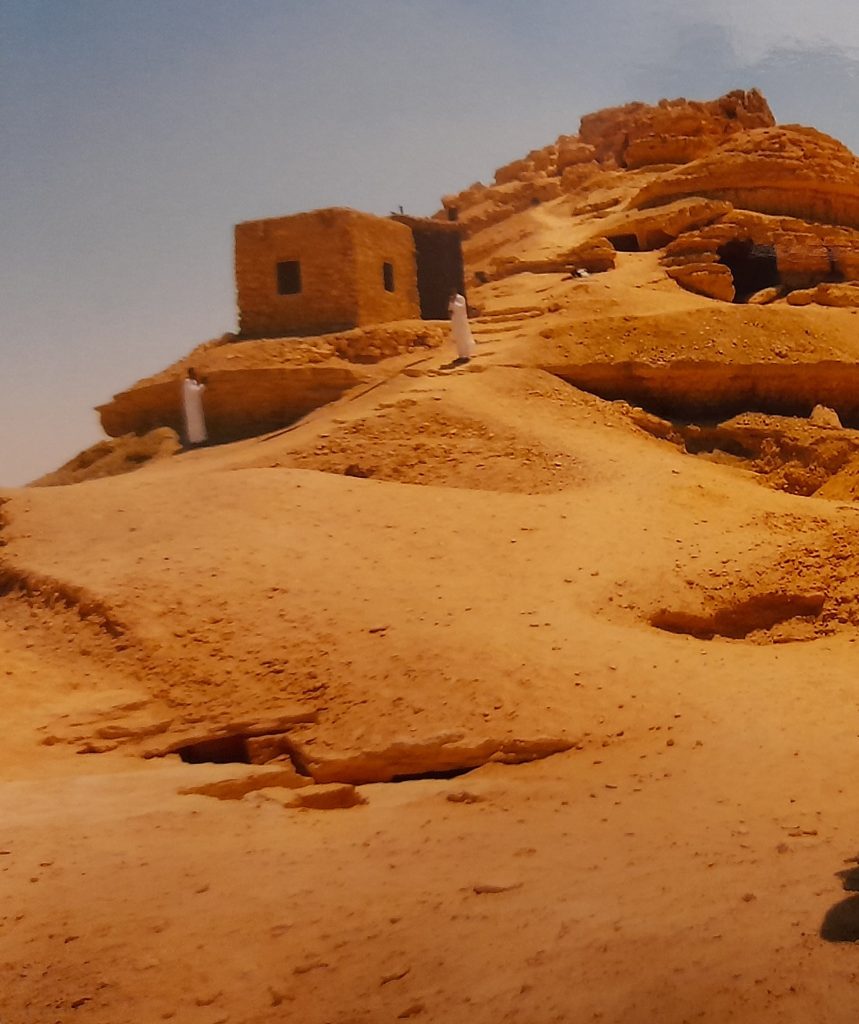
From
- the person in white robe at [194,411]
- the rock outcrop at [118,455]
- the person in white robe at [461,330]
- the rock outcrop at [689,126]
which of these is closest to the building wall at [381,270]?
the person in white robe at [461,330]

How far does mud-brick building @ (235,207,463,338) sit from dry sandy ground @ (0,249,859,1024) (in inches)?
156

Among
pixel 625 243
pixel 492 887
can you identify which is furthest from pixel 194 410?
pixel 625 243

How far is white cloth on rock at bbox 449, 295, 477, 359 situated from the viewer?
14.0m

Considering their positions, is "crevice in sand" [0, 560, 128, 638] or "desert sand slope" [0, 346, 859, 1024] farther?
"crevice in sand" [0, 560, 128, 638]

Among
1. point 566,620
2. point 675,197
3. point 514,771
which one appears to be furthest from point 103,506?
point 675,197

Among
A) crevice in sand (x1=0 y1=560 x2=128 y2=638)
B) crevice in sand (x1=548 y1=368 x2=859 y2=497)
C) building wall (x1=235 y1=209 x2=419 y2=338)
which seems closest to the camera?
crevice in sand (x1=0 y1=560 x2=128 y2=638)

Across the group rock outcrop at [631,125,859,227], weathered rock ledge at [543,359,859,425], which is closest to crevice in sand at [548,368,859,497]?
weathered rock ledge at [543,359,859,425]

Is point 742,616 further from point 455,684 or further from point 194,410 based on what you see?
point 194,410

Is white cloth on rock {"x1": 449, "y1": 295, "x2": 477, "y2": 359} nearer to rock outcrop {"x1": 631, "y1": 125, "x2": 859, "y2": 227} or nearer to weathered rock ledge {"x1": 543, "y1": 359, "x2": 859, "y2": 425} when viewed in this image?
weathered rock ledge {"x1": 543, "y1": 359, "x2": 859, "y2": 425}

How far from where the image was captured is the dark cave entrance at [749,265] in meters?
19.6

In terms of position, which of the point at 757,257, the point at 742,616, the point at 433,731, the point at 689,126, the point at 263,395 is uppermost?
the point at 689,126

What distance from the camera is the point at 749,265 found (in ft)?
65.7

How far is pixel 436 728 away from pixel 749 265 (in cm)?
1667

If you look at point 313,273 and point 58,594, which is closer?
point 58,594
